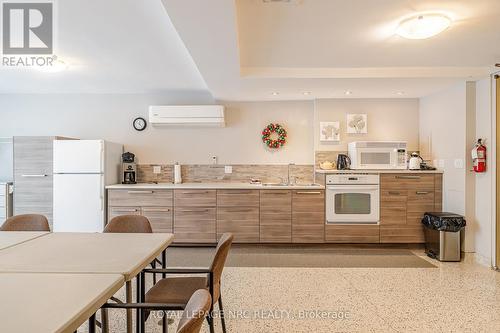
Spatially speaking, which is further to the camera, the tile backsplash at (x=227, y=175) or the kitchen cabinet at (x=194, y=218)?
the tile backsplash at (x=227, y=175)

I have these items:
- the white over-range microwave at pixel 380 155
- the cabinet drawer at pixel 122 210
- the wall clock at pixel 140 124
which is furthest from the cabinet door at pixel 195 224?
the white over-range microwave at pixel 380 155

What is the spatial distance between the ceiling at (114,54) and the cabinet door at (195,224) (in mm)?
1862

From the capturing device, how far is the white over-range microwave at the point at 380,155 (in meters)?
4.28

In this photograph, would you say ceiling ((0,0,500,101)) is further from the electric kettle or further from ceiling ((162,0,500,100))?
the electric kettle

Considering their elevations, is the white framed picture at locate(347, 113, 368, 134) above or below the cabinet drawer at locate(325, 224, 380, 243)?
above

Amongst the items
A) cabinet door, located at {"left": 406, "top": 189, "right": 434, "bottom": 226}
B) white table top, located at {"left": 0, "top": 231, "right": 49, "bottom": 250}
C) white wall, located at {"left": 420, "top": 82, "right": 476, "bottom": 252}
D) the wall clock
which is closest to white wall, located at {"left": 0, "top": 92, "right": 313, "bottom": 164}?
the wall clock

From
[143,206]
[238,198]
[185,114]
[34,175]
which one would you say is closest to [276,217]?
[238,198]

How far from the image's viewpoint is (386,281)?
9.95ft

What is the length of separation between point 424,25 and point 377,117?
2582mm

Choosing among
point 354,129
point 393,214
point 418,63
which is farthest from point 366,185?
point 418,63

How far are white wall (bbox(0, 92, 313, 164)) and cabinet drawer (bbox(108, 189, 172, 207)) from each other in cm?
86

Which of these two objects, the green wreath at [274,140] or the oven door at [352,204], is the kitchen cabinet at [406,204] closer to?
the oven door at [352,204]

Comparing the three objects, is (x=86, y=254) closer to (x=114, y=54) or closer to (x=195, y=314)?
(x=195, y=314)

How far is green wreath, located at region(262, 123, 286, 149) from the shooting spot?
4.77 metres
